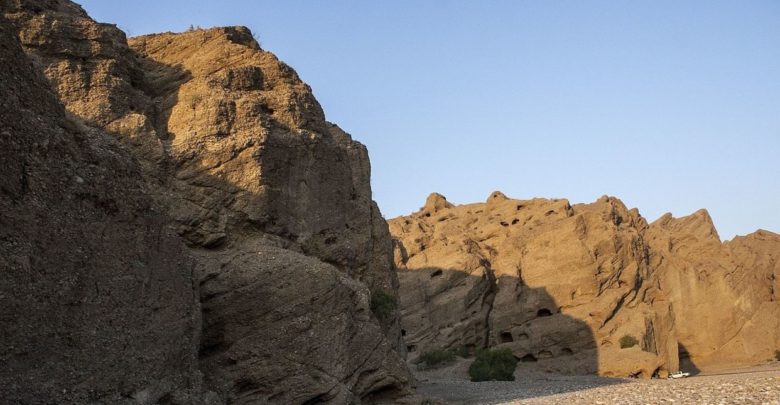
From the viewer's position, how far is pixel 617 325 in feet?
168

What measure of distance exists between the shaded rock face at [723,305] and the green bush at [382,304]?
3243 centimetres

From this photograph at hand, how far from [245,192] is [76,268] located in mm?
9849

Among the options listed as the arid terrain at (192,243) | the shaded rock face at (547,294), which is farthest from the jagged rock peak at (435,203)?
the arid terrain at (192,243)

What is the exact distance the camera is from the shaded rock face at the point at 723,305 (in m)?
54.2

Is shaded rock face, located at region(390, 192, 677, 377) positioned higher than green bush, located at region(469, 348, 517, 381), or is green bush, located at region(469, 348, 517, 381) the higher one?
shaded rock face, located at region(390, 192, 677, 377)

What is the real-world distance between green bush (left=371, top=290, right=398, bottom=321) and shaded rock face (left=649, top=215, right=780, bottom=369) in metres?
32.4

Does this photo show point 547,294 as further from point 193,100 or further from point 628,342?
point 193,100

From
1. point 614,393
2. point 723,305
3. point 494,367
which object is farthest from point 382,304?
point 723,305

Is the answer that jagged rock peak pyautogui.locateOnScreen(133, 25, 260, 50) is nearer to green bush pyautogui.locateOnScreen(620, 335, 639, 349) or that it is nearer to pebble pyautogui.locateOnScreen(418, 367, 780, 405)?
pebble pyautogui.locateOnScreen(418, 367, 780, 405)

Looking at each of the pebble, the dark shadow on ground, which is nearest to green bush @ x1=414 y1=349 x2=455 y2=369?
the dark shadow on ground

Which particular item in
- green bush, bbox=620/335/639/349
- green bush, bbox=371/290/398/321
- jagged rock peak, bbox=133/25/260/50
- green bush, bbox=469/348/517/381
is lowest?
green bush, bbox=469/348/517/381

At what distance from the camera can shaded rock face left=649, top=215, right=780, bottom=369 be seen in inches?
2133

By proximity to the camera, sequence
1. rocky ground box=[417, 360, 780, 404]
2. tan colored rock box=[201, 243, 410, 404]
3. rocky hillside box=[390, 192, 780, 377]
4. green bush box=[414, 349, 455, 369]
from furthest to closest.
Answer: rocky hillside box=[390, 192, 780, 377] < green bush box=[414, 349, 455, 369] < rocky ground box=[417, 360, 780, 404] < tan colored rock box=[201, 243, 410, 404]

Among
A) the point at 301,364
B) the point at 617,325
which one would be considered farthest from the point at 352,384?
the point at 617,325
